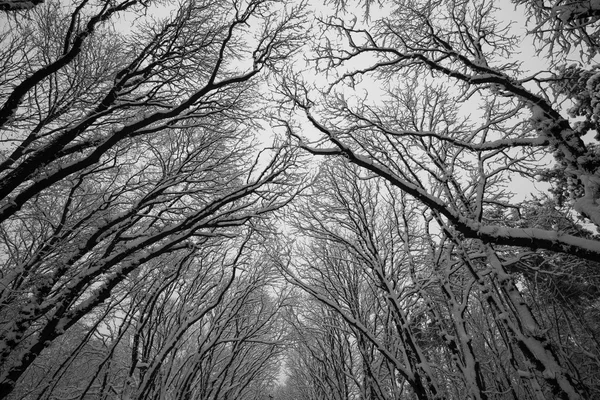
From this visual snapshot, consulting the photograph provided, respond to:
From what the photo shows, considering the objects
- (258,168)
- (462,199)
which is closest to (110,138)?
(258,168)

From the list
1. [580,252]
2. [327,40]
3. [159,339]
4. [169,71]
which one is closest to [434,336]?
[159,339]

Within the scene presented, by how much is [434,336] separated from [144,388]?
14.8m

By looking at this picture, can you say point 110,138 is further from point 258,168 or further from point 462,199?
point 462,199

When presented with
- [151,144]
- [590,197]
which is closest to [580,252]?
[590,197]

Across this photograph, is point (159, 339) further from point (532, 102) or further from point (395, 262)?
point (532, 102)

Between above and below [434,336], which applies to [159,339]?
below

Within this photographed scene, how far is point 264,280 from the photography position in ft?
29.2

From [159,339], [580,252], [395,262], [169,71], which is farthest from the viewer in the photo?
[159,339]

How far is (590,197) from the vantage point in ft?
8.96

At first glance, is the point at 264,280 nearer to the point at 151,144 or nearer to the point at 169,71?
the point at 151,144

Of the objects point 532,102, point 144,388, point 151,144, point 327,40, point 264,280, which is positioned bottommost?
point 144,388

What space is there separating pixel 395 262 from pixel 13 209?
7140mm

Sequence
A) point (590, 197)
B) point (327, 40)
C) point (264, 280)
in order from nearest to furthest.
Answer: point (590, 197)
point (327, 40)
point (264, 280)

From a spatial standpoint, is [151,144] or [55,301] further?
[151,144]
